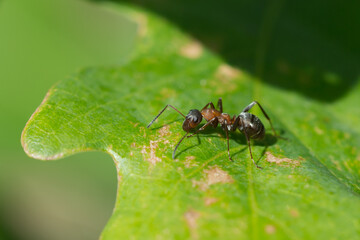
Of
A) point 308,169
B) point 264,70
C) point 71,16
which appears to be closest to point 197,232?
point 308,169

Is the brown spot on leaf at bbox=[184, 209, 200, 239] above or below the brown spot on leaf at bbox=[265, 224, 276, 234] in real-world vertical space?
below

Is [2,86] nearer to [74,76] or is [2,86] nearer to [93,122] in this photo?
[74,76]

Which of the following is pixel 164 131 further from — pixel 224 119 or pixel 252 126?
pixel 252 126

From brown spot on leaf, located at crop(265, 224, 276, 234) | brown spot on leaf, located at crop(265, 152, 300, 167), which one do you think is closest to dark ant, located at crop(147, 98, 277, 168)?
brown spot on leaf, located at crop(265, 152, 300, 167)

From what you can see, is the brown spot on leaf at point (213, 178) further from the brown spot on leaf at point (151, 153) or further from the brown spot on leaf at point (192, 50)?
the brown spot on leaf at point (192, 50)

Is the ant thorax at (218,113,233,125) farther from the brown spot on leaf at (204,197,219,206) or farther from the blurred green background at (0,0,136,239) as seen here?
the blurred green background at (0,0,136,239)

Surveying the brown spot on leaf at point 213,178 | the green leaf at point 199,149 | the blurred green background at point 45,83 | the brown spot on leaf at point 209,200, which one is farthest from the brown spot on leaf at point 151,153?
the blurred green background at point 45,83
